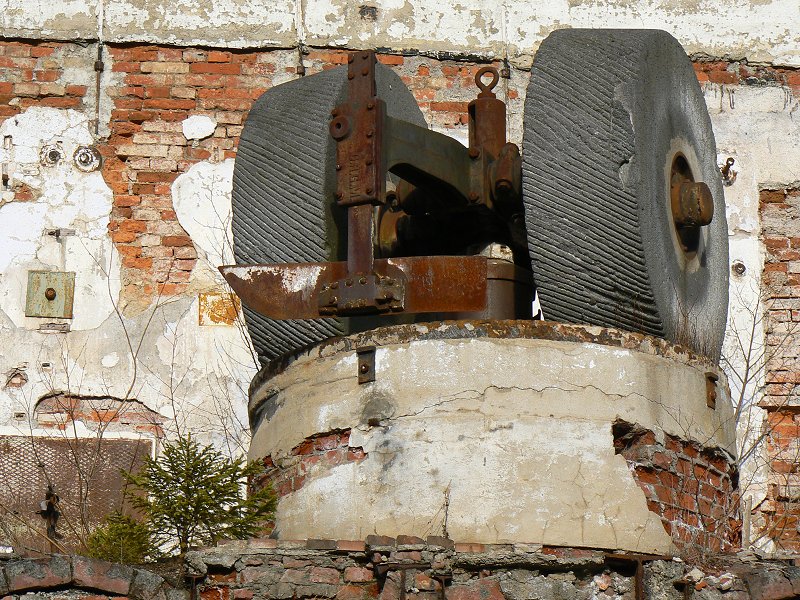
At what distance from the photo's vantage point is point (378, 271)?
18.1 ft

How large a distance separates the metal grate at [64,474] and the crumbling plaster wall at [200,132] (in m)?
0.26

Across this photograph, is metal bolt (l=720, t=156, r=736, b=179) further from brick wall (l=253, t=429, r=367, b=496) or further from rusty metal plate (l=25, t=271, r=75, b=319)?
brick wall (l=253, t=429, r=367, b=496)

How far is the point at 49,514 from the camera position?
26.1 feet

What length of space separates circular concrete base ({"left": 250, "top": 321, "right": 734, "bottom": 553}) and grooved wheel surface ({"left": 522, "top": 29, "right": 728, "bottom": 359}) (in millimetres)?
176

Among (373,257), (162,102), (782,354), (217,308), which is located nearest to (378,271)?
(373,257)

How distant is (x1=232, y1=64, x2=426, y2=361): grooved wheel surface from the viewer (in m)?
5.99

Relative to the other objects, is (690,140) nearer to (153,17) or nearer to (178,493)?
(178,493)

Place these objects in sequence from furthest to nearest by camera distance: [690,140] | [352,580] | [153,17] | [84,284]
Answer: [153,17] < [84,284] < [690,140] < [352,580]

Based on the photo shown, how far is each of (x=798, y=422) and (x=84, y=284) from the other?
14.1 ft

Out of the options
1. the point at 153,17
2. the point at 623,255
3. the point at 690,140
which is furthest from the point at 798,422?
the point at 153,17

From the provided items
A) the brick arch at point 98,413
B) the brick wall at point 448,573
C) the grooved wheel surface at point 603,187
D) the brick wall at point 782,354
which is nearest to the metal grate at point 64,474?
the brick arch at point 98,413

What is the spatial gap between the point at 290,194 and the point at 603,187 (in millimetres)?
1378

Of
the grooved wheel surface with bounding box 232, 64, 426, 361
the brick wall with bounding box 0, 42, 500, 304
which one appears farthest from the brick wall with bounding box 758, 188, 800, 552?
the grooved wheel surface with bounding box 232, 64, 426, 361

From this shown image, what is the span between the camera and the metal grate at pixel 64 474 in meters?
7.90
